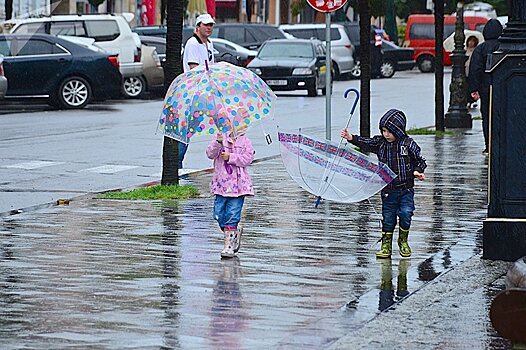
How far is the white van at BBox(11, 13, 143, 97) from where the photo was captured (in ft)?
105

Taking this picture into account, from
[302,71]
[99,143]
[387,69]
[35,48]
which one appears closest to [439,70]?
[99,143]

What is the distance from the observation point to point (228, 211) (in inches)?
392

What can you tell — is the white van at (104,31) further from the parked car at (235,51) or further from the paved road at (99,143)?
the parked car at (235,51)

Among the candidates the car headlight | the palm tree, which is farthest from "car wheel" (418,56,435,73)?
the palm tree

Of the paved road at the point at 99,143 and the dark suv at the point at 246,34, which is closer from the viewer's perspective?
the paved road at the point at 99,143

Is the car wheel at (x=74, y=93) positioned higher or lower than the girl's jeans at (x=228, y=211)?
higher

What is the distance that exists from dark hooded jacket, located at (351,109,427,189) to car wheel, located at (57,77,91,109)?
19.6 m

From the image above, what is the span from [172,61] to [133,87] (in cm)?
1934

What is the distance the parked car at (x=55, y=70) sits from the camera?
93.1 feet

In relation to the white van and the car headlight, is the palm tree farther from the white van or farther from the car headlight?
A: the car headlight

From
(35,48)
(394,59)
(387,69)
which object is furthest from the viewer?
(394,59)

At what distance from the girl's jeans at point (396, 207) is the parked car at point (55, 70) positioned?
1940 cm

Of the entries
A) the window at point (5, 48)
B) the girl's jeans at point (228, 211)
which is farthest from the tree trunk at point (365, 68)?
the window at point (5, 48)

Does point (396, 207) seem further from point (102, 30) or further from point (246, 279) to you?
point (102, 30)
